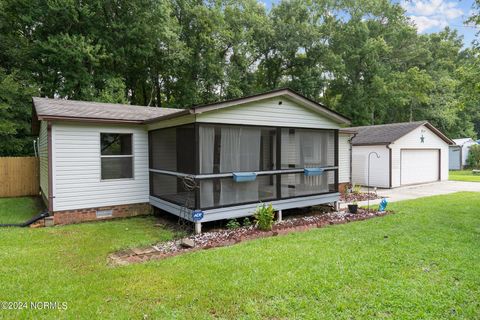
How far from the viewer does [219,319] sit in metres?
3.12

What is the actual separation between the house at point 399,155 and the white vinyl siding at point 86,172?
33.8ft

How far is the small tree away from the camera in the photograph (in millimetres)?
23697

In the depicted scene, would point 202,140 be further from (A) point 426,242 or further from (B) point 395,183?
(B) point 395,183

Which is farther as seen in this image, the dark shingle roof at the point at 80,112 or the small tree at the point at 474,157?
the small tree at the point at 474,157

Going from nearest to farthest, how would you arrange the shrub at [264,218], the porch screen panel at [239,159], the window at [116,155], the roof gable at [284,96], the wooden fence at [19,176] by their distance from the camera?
the roof gable at [284,96]
the shrub at [264,218]
the porch screen panel at [239,159]
the window at [116,155]
the wooden fence at [19,176]

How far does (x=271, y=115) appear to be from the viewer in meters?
7.56

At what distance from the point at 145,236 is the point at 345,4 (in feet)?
95.7

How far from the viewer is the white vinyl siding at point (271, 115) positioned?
6766mm

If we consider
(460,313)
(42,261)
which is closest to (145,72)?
(42,261)

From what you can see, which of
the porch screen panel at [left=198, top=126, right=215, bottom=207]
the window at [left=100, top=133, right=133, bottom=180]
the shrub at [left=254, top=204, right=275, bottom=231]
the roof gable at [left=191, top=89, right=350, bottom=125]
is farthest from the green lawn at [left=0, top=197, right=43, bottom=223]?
the shrub at [left=254, top=204, right=275, bottom=231]

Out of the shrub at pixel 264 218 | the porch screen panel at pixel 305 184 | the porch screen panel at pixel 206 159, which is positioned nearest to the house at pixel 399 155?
the porch screen panel at pixel 305 184

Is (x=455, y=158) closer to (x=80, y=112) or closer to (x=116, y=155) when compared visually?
(x=116, y=155)

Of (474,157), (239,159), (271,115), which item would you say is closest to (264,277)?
(239,159)

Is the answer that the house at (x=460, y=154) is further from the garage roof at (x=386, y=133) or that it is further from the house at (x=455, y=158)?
the garage roof at (x=386, y=133)
